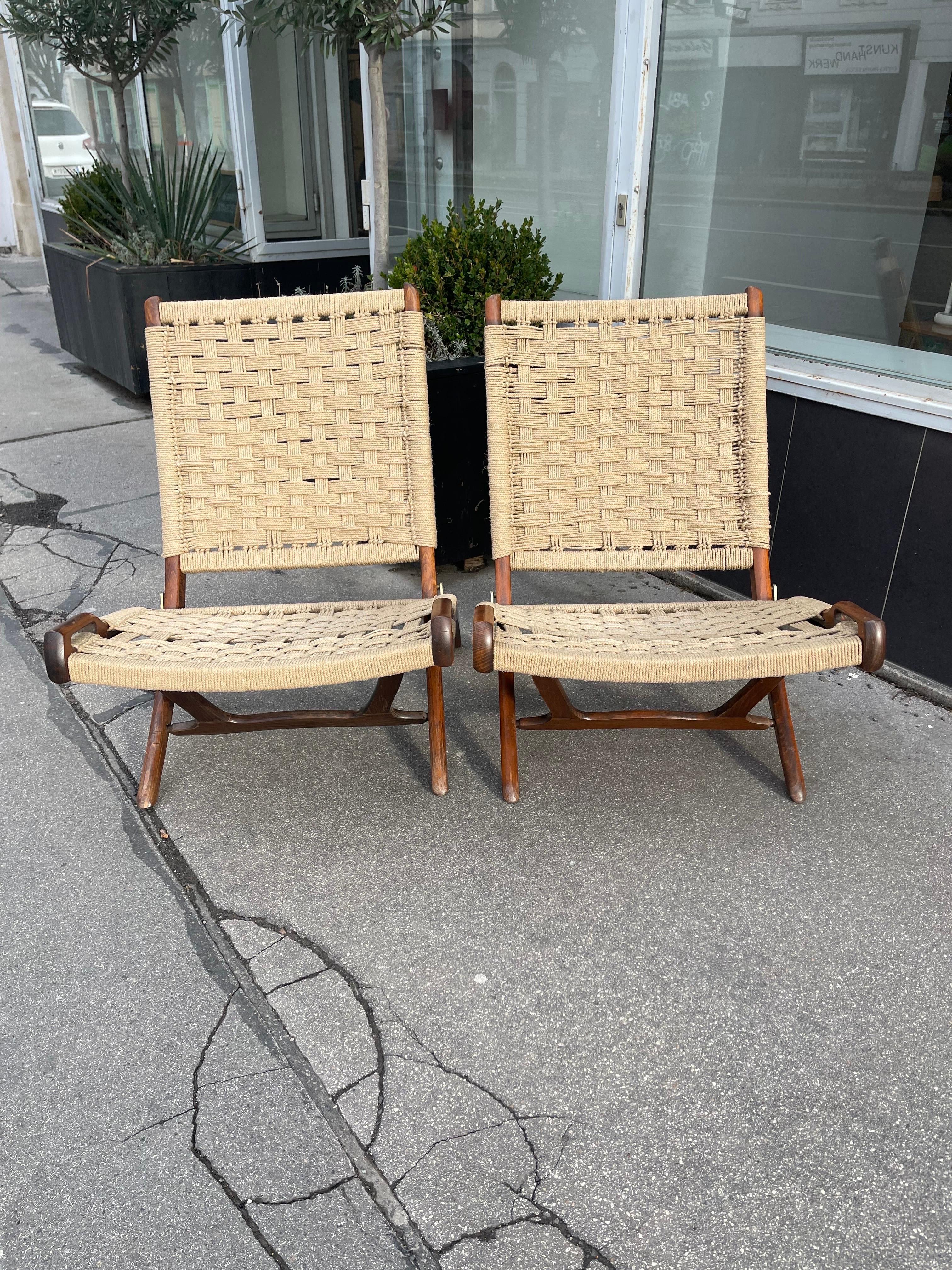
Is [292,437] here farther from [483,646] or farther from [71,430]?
[71,430]

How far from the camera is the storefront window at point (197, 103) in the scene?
21.5 feet

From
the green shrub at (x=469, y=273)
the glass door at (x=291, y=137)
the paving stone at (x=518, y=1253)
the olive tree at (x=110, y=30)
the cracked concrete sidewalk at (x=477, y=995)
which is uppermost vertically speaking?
the olive tree at (x=110, y=30)

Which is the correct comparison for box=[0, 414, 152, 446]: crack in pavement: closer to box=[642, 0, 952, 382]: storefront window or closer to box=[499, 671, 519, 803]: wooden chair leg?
box=[642, 0, 952, 382]: storefront window

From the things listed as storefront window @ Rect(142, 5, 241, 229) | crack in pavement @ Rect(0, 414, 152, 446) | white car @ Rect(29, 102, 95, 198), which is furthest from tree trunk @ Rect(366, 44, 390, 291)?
white car @ Rect(29, 102, 95, 198)

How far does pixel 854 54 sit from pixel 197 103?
5384 mm

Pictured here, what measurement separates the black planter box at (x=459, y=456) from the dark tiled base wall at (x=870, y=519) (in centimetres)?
96

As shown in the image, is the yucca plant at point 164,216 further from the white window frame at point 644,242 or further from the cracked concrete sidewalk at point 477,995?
the cracked concrete sidewalk at point 477,995

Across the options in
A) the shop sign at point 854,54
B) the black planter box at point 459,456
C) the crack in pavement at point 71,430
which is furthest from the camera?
the crack in pavement at point 71,430

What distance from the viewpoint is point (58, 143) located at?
33.4 ft

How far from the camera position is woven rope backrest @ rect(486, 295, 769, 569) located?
252cm

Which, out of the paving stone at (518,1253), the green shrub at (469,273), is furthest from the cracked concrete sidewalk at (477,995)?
the green shrub at (469,273)

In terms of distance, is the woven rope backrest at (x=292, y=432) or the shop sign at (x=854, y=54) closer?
the woven rope backrest at (x=292, y=432)

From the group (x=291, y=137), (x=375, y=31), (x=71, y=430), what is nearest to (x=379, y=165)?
(x=375, y=31)

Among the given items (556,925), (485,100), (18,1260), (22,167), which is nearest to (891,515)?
(556,925)
